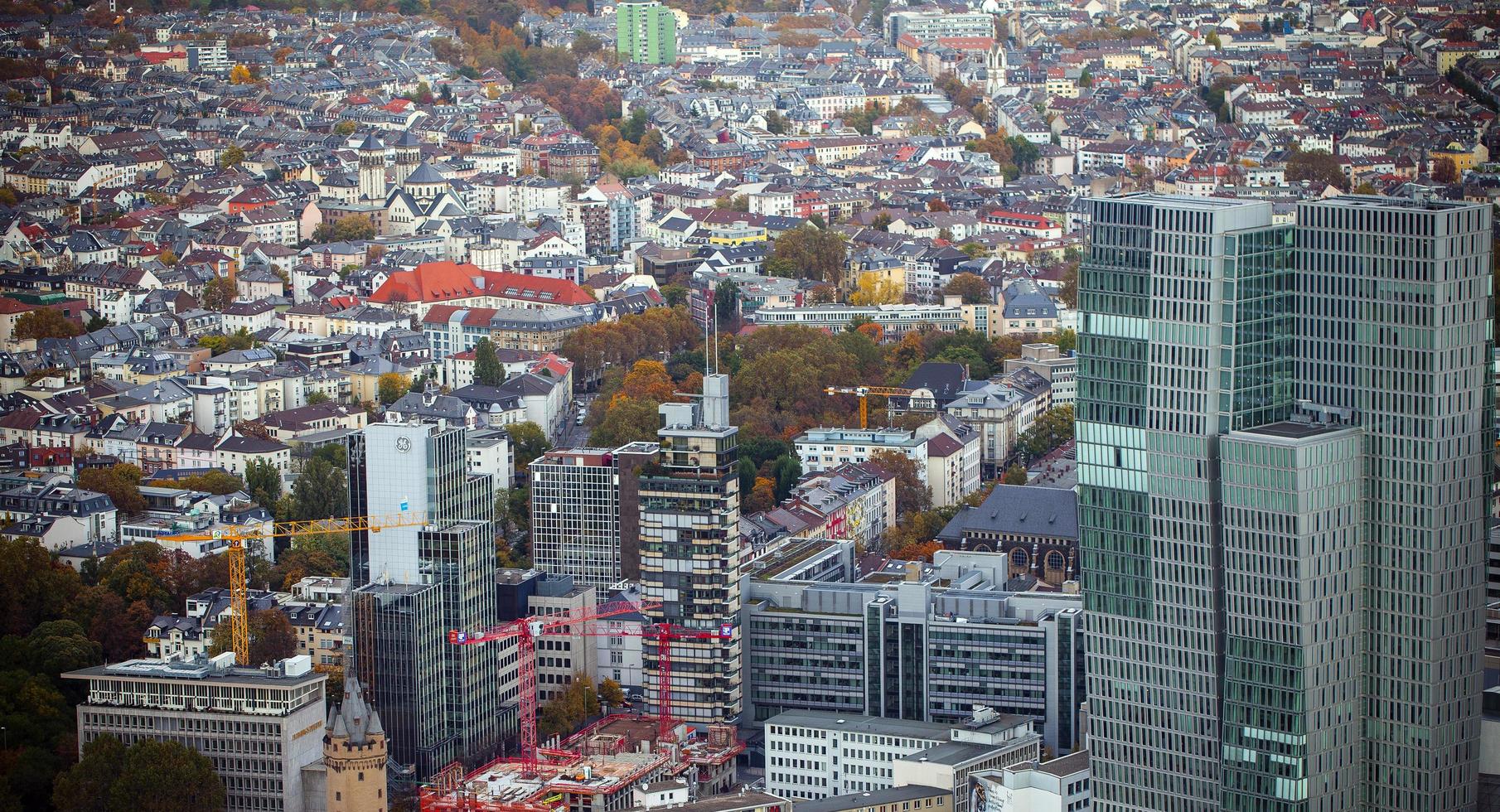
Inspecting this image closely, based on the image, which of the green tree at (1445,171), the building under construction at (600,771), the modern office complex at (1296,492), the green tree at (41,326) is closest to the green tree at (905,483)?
the building under construction at (600,771)

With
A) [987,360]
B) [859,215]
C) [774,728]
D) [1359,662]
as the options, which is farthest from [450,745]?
[859,215]

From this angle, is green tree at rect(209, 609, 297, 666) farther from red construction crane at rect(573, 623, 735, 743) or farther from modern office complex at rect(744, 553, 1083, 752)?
modern office complex at rect(744, 553, 1083, 752)

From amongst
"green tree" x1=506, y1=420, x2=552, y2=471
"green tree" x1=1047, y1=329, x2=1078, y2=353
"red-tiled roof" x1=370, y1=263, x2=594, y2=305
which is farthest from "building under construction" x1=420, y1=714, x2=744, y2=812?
"red-tiled roof" x1=370, y1=263, x2=594, y2=305

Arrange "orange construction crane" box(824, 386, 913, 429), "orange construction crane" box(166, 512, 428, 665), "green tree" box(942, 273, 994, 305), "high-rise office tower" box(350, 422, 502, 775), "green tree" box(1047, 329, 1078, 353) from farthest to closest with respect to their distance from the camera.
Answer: "green tree" box(942, 273, 994, 305)
"green tree" box(1047, 329, 1078, 353)
"orange construction crane" box(824, 386, 913, 429)
"orange construction crane" box(166, 512, 428, 665)
"high-rise office tower" box(350, 422, 502, 775)

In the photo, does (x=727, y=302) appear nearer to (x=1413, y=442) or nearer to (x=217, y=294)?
(x=217, y=294)

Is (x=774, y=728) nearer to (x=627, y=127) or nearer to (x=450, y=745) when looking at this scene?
(x=450, y=745)
